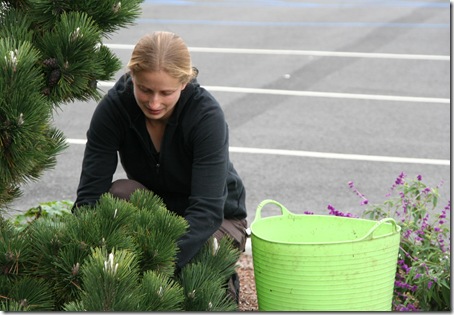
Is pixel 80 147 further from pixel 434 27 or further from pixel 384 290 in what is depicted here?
pixel 434 27

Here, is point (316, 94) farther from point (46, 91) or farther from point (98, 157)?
point (46, 91)

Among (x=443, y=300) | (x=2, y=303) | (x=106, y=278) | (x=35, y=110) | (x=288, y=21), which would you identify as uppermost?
(x=35, y=110)

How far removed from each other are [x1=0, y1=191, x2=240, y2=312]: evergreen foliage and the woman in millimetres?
441

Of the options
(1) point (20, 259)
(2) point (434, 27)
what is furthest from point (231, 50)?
(1) point (20, 259)

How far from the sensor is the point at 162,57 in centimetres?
320

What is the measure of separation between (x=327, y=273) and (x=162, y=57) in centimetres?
95

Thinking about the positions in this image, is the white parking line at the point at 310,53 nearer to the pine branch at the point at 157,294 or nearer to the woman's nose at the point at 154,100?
the woman's nose at the point at 154,100

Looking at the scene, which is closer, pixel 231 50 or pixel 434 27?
pixel 231 50

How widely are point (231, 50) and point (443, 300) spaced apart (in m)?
7.15

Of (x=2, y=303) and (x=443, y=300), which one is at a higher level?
(x=2, y=303)

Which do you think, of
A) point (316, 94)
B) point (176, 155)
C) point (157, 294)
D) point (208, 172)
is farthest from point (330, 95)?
point (157, 294)

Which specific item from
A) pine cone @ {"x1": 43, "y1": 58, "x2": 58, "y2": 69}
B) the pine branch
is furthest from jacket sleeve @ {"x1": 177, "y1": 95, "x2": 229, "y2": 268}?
pine cone @ {"x1": 43, "y1": 58, "x2": 58, "y2": 69}

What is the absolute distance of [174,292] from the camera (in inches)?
98.5

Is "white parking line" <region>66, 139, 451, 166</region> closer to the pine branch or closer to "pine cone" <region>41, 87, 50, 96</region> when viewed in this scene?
"pine cone" <region>41, 87, 50, 96</region>
